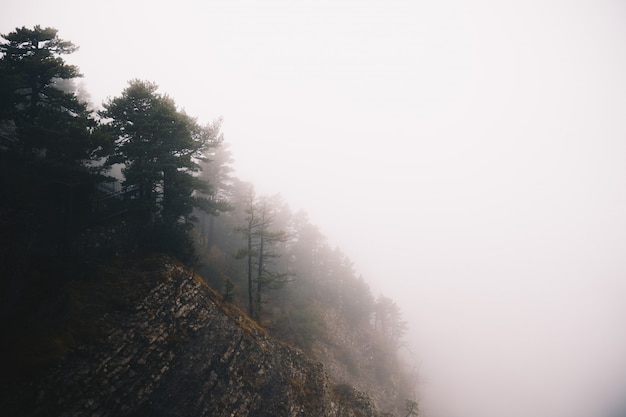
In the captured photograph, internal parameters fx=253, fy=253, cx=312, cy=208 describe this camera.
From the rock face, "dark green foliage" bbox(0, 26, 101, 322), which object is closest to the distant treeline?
"dark green foliage" bbox(0, 26, 101, 322)

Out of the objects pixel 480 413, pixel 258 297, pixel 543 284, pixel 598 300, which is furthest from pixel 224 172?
pixel 598 300

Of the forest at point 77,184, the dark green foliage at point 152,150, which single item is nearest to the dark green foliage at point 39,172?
the forest at point 77,184

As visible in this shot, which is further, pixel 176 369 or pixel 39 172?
pixel 39 172

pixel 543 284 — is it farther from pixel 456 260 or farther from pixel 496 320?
pixel 496 320

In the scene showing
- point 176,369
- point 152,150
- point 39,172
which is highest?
point 152,150

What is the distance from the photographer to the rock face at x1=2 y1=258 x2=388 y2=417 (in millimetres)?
8641

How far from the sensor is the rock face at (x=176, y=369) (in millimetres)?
8641

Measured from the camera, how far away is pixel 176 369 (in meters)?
11.5

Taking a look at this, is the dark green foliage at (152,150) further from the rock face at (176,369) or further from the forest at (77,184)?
the rock face at (176,369)

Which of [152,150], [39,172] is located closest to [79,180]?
[39,172]

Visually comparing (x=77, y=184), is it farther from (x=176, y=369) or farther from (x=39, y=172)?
(x=176, y=369)

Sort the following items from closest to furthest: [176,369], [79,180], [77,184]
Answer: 1. [176,369]
2. [77,184]
3. [79,180]

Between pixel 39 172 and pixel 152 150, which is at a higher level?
pixel 152 150

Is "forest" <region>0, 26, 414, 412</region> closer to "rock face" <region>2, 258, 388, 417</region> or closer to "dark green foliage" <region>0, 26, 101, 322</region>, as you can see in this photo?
"dark green foliage" <region>0, 26, 101, 322</region>
